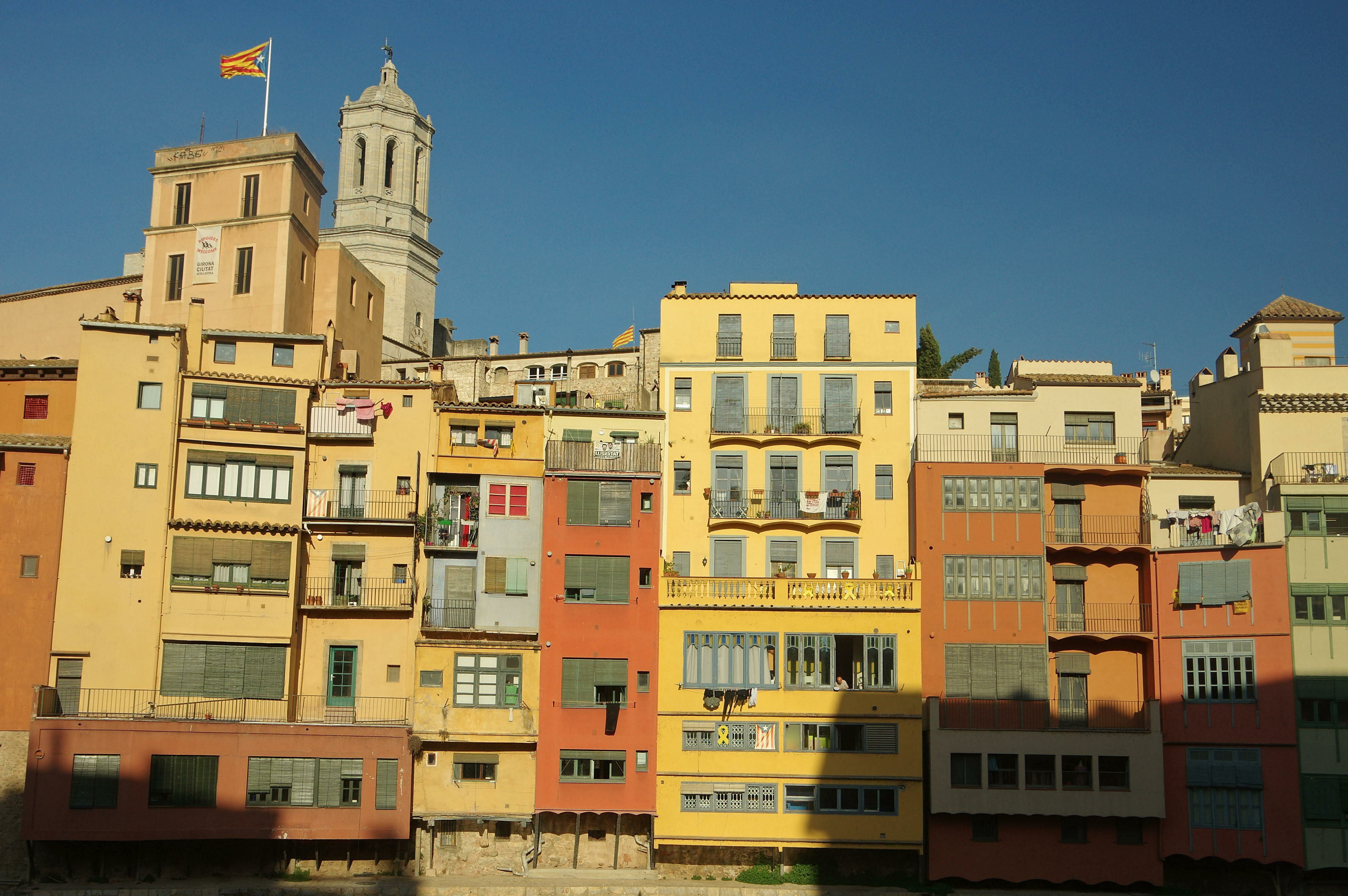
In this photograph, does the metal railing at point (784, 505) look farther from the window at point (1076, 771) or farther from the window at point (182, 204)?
the window at point (182, 204)

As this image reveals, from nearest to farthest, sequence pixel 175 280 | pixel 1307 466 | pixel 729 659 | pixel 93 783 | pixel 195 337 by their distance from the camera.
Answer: pixel 93 783, pixel 729 659, pixel 1307 466, pixel 195 337, pixel 175 280

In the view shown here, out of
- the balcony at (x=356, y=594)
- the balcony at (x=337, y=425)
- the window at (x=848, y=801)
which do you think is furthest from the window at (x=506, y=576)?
the window at (x=848, y=801)

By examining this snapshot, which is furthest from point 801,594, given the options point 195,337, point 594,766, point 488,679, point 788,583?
point 195,337

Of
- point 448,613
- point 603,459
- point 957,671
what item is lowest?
point 957,671

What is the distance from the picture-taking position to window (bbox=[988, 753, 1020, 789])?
47969mm

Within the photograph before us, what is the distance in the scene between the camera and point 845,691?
161 ft

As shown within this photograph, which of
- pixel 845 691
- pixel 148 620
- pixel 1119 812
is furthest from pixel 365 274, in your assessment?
pixel 1119 812

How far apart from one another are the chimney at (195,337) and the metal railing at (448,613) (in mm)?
12756

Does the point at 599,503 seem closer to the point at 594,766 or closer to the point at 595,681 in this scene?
the point at 595,681

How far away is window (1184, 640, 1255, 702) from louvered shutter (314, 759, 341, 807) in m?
29.7

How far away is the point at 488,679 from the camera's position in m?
50.0

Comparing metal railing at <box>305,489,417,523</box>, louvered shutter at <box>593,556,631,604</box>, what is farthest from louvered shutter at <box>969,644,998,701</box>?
metal railing at <box>305,489,417,523</box>

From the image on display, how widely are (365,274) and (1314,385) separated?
4152cm

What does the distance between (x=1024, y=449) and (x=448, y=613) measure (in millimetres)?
22543
